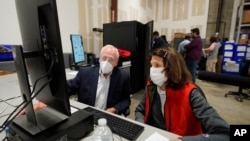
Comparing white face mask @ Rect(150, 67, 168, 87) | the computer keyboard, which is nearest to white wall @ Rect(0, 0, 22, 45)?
the computer keyboard

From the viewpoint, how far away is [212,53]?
547cm

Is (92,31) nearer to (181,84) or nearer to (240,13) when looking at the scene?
(181,84)

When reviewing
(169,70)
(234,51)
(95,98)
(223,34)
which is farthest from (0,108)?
(223,34)

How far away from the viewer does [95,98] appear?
63.0 inches

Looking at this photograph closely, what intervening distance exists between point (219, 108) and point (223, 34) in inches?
165

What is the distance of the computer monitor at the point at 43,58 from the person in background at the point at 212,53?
5556 mm

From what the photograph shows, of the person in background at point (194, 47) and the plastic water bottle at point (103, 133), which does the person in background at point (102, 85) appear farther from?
the person in background at point (194, 47)

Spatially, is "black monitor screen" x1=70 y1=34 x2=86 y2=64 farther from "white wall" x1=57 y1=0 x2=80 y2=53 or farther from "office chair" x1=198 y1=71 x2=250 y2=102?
"office chair" x1=198 y1=71 x2=250 y2=102

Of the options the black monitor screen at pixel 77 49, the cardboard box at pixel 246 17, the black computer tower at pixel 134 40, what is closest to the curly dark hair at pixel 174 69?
the black monitor screen at pixel 77 49

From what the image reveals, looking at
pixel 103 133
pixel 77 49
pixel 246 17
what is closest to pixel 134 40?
pixel 77 49

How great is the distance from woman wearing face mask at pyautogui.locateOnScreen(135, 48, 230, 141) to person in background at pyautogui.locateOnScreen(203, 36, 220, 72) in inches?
190

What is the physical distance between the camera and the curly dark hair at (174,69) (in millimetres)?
1146

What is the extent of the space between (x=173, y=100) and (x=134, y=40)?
231 centimetres

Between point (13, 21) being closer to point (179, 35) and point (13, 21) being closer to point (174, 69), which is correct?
point (174, 69)
